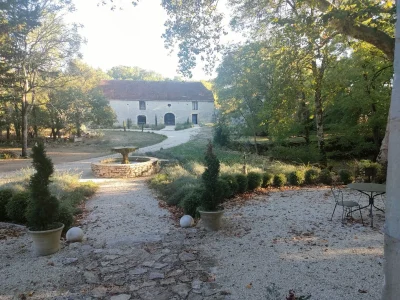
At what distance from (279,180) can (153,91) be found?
132 feet

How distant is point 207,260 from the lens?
179 inches

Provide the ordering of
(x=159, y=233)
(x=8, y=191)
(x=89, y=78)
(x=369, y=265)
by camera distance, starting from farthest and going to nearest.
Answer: (x=89, y=78) → (x=8, y=191) → (x=159, y=233) → (x=369, y=265)

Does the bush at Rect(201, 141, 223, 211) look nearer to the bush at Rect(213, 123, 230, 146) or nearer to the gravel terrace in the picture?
the gravel terrace

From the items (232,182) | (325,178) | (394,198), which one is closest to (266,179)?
(232,182)

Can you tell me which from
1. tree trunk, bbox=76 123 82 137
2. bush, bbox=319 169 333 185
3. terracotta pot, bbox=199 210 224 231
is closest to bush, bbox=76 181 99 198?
terracotta pot, bbox=199 210 224 231

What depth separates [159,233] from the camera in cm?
600

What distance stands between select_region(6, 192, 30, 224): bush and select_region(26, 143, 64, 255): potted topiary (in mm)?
2420

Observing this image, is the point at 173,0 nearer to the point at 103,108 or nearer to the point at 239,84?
the point at 239,84

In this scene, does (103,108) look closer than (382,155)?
No

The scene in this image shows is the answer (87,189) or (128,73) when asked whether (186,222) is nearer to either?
(87,189)

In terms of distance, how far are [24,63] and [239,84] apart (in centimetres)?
→ 1293

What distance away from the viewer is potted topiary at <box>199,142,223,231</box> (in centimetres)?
581

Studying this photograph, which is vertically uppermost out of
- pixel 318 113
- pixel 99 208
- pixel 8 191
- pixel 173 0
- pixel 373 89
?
pixel 173 0

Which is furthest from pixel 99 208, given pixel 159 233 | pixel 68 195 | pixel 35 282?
pixel 35 282
